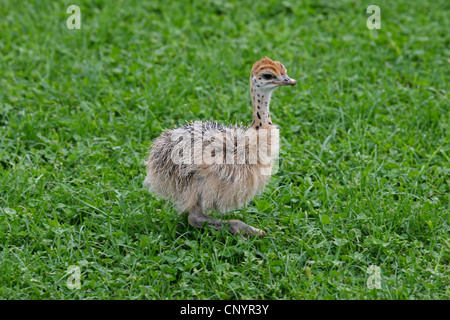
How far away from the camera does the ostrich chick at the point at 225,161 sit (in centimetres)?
470

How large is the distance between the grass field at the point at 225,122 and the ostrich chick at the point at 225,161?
0.24 metres

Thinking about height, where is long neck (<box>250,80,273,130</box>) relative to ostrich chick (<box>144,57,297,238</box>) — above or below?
above

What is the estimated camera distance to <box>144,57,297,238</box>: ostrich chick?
15.4 ft

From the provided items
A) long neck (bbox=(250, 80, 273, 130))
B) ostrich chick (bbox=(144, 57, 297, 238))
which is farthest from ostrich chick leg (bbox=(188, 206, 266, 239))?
long neck (bbox=(250, 80, 273, 130))

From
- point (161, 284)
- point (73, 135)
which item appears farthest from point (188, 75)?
point (161, 284)

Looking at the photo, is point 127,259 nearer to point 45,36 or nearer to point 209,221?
point 209,221

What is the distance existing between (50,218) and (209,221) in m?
1.32

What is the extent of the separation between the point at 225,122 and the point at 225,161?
1.83m

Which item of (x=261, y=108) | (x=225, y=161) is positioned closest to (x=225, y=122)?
(x=261, y=108)

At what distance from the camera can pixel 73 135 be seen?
6.23 meters

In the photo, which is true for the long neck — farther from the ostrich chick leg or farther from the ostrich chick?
the ostrich chick leg

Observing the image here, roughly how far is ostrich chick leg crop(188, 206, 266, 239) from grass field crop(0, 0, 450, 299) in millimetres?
73

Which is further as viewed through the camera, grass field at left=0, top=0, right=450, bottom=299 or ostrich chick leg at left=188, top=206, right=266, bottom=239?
ostrich chick leg at left=188, top=206, right=266, bottom=239

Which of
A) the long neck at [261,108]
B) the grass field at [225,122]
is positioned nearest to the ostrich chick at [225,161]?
the long neck at [261,108]
